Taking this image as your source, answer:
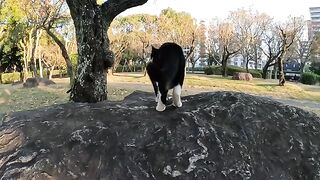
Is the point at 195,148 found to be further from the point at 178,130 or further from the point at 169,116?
the point at 169,116

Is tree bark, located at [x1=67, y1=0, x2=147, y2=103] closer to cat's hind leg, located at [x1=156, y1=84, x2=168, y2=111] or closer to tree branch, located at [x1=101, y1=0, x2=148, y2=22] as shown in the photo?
tree branch, located at [x1=101, y1=0, x2=148, y2=22]

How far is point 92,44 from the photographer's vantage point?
269 inches

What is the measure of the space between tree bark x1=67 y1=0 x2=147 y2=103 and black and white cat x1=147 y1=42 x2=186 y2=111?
9.88ft

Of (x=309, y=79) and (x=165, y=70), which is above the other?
(x=165, y=70)

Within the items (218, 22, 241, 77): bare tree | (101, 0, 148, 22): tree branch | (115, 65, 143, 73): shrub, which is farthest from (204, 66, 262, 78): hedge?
(101, 0, 148, 22): tree branch

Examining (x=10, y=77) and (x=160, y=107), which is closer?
(x=160, y=107)

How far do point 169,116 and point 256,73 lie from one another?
115 ft

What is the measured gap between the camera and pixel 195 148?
350 cm

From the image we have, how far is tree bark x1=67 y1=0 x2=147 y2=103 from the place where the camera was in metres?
6.83

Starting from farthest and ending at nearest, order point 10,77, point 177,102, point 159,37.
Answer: point 10,77
point 159,37
point 177,102

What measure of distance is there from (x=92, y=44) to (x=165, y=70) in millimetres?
3190

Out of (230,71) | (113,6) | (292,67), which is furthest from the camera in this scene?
(292,67)

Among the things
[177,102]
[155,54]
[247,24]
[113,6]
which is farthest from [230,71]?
[155,54]

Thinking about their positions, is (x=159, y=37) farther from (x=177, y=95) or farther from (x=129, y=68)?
(x=177, y=95)
